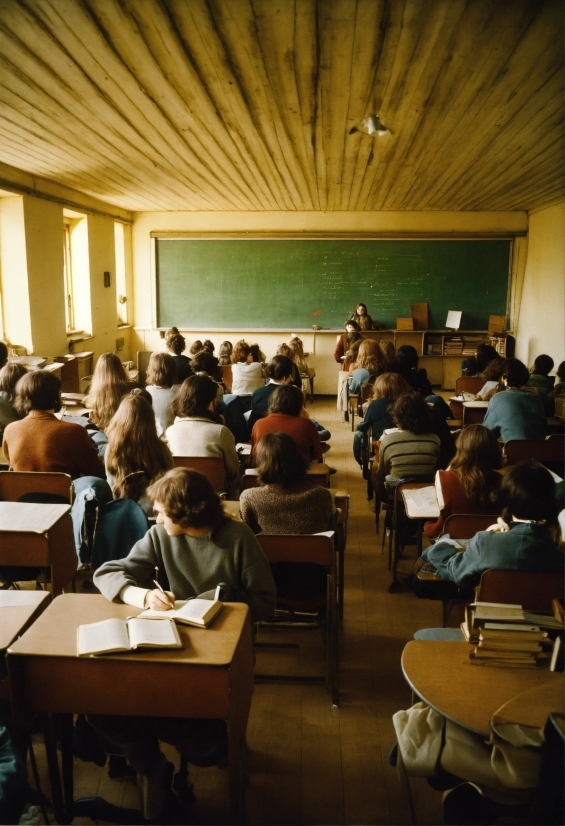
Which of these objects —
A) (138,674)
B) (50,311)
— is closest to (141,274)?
(50,311)

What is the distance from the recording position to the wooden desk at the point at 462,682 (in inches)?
66.2

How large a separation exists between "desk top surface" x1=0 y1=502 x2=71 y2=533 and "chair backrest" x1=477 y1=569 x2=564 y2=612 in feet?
5.97

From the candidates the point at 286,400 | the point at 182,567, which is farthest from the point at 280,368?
the point at 182,567

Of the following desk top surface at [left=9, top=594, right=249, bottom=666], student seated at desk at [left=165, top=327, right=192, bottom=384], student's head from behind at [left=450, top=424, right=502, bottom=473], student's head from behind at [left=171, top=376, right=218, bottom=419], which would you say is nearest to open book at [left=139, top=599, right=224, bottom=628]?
desk top surface at [left=9, top=594, right=249, bottom=666]

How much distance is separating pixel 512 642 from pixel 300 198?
8010 mm

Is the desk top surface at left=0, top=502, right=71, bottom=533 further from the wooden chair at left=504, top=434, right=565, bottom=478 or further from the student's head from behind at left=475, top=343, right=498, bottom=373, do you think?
the student's head from behind at left=475, top=343, right=498, bottom=373

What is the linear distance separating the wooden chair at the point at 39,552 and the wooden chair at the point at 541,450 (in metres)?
2.86

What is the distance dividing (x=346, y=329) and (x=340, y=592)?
6.99 m

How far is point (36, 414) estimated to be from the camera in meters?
3.59

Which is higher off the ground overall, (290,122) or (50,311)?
(290,122)

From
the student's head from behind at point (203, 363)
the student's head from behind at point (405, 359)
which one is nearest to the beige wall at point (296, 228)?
the student's head from behind at point (405, 359)

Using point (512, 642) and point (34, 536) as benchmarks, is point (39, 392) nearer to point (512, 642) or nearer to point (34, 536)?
point (34, 536)

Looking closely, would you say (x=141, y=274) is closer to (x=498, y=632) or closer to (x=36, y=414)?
(x=36, y=414)

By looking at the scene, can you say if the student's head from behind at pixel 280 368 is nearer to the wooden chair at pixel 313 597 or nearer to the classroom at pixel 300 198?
the classroom at pixel 300 198
